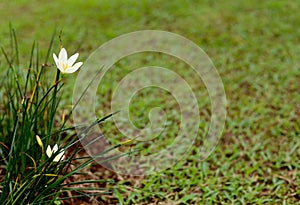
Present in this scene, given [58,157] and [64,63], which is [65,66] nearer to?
[64,63]

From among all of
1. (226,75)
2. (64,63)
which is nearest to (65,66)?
(64,63)

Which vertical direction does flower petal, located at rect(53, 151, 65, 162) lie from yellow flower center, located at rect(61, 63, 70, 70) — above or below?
below

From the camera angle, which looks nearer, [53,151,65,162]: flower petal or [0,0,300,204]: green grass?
[53,151,65,162]: flower petal

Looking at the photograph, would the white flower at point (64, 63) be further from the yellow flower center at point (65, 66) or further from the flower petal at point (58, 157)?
the flower petal at point (58, 157)

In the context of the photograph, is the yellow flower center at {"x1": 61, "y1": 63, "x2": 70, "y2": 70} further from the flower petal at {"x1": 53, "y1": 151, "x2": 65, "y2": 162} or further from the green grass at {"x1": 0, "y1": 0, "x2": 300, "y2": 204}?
the green grass at {"x1": 0, "y1": 0, "x2": 300, "y2": 204}

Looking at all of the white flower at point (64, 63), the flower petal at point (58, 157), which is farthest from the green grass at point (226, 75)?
the white flower at point (64, 63)

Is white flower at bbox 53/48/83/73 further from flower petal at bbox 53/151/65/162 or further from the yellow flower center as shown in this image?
flower petal at bbox 53/151/65/162

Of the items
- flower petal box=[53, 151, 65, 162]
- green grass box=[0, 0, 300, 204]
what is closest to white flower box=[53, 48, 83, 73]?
flower petal box=[53, 151, 65, 162]

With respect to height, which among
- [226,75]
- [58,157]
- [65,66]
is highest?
[226,75]

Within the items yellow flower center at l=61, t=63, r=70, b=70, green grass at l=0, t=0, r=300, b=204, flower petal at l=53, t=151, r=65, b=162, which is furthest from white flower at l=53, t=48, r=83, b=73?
green grass at l=0, t=0, r=300, b=204
